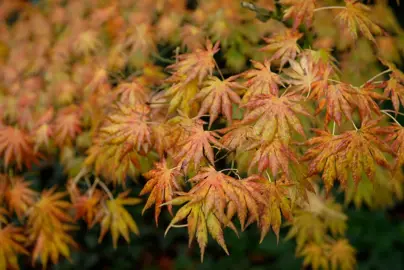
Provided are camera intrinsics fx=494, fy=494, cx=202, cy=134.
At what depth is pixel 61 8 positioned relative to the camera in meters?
3.61

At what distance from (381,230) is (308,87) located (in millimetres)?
2857

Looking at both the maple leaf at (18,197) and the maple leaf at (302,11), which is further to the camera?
the maple leaf at (18,197)

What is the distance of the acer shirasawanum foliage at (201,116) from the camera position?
1680mm

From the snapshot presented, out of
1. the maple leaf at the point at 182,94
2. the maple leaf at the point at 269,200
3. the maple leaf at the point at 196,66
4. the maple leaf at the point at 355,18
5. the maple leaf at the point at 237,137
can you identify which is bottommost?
the maple leaf at the point at 269,200

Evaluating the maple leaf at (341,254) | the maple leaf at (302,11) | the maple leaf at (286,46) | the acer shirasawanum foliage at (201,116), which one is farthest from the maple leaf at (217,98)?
the maple leaf at (341,254)

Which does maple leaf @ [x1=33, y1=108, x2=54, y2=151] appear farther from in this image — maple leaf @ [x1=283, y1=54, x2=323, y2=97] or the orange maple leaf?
maple leaf @ [x1=283, y1=54, x2=323, y2=97]

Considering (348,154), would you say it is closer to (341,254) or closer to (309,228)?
(309,228)

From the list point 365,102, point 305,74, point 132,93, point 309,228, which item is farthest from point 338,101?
point 309,228

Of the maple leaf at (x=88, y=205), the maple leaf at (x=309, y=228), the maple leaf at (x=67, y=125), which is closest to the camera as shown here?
the maple leaf at (x=88, y=205)

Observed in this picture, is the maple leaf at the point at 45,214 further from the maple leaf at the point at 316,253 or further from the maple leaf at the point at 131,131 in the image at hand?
the maple leaf at the point at 316,253

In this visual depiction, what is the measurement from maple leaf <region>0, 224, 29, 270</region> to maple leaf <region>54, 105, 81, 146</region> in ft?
1.68

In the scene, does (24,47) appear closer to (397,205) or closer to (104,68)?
(104,68)

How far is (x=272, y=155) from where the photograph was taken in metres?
1.62

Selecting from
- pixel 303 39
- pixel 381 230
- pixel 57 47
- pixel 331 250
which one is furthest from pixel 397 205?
pixel 57 47
